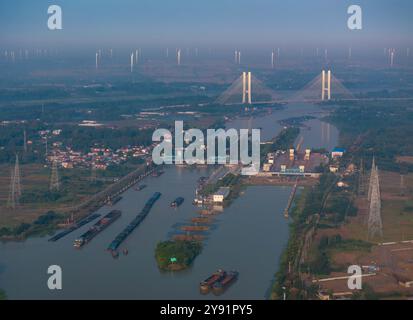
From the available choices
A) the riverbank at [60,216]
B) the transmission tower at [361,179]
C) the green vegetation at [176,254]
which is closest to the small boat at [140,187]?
the riverbank at [60,216]

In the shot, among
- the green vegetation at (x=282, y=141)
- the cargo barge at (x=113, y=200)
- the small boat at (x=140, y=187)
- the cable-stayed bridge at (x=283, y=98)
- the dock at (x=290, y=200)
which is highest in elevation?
the cable-stayed bridge at (x=283, y=98)

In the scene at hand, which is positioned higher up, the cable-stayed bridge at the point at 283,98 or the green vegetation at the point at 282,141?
the cable-stayed bridge at the point at 283,98

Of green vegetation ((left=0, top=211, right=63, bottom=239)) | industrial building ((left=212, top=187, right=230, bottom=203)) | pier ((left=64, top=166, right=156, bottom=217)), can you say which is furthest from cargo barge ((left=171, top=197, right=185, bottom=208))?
green vegetation ((left=0, top=211, right=63, bottom=239))

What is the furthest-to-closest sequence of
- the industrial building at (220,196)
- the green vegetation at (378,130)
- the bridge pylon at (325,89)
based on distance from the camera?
1. the bridge pylon at (325,89)
2. the green vegetation at (378,130)
3. the industrial building at (220,196)

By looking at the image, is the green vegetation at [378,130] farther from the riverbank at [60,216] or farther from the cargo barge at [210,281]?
the cargo barge at [210,281]

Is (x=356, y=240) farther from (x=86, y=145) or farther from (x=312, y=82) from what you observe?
(x=312, y=82)

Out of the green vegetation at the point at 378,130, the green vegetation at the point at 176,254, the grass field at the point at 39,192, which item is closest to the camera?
the green vegetation at the point at 176,254

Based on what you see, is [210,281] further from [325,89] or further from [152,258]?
[325,89]
